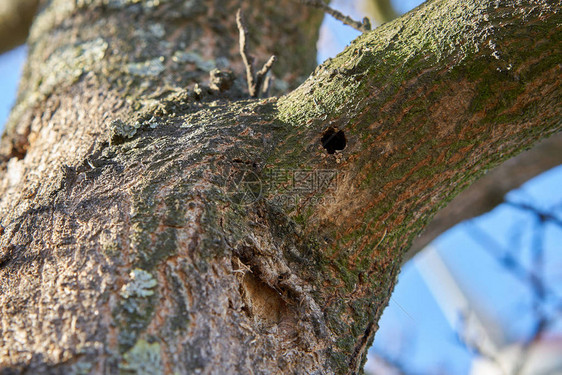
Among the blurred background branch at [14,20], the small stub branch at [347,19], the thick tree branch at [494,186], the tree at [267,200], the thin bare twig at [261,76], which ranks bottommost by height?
the tree at [267,200]

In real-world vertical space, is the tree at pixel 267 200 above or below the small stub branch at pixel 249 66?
below

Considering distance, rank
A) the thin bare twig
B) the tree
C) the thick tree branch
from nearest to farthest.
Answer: the tree < the thin bare twig < the thick tree branch

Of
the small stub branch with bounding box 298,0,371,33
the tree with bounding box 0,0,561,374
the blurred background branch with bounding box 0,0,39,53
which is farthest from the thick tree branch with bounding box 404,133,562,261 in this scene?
the blurred background branch with bounding box 0,0,39,53

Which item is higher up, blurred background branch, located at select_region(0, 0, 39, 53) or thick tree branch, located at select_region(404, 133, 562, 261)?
blurred background branch, located at select_region(0, 0, 39, 53)

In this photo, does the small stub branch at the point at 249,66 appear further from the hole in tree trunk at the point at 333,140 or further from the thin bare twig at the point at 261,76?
the hole in tree trunk at the point at 333,140

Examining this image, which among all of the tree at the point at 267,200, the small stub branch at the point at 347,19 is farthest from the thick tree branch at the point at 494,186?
the small stub branch at the point at 347,19

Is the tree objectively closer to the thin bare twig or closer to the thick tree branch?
the thin bare twig

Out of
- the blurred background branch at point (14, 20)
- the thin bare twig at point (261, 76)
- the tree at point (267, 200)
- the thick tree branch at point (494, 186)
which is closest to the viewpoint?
the tree at point (267, 200)

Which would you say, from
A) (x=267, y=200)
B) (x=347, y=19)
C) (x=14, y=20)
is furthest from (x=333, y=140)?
(x=14, y=20)

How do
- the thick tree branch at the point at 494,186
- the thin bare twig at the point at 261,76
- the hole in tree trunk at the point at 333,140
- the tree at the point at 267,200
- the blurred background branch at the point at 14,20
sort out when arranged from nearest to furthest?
the tree at the point at 267,200
the hole in tree trunk at the point at 333,140
the thin bare twig at the point at 261,76
the thick tree branch at the point at 494,186
the blurred background branch at the point at 14,20
